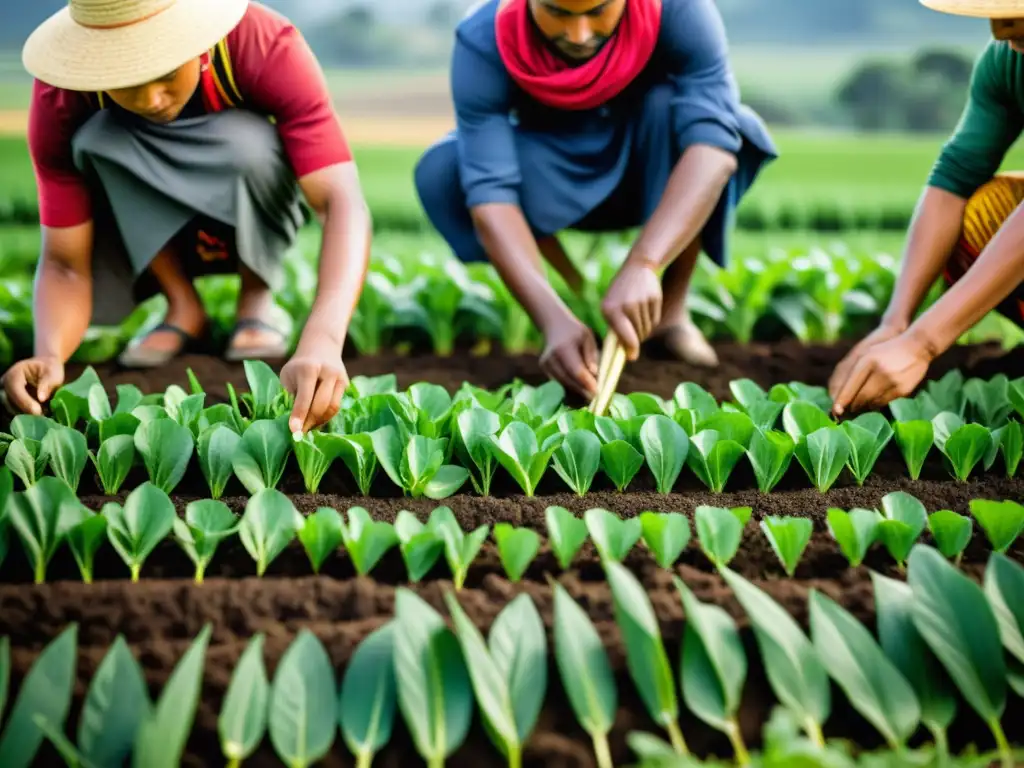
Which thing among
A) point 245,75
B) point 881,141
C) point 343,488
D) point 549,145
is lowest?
point 881,141

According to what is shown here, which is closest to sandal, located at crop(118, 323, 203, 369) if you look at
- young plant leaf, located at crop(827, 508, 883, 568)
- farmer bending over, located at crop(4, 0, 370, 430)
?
farmer bending over, located at crop(4, 0, 370, 430)

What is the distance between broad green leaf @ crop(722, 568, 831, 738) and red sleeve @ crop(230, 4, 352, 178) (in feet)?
4.05

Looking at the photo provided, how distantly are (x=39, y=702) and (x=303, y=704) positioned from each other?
0.24 metres

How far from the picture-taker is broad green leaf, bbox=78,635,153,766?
97cm

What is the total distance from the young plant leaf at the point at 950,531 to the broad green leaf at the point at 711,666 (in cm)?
35

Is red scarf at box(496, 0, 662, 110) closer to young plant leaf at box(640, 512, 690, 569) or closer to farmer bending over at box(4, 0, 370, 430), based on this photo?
farmer bending over at box(4, 0, 370, 430)

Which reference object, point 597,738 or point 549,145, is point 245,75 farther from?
point 597,738

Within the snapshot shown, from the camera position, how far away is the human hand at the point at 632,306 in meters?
1.84

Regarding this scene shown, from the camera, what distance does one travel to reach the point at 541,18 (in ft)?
6.16

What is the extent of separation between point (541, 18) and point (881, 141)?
7732mm

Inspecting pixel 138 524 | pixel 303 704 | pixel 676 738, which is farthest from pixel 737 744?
pixel 138 524

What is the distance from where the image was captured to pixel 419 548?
1.23m

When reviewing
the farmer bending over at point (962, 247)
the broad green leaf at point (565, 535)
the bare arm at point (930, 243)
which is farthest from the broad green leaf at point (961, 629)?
the bare arm at point (930, 243)

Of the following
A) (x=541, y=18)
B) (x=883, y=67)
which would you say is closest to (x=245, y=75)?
(x=541, y=18)
